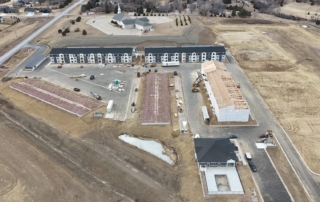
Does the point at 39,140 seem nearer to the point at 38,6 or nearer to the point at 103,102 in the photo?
the point at 103,102

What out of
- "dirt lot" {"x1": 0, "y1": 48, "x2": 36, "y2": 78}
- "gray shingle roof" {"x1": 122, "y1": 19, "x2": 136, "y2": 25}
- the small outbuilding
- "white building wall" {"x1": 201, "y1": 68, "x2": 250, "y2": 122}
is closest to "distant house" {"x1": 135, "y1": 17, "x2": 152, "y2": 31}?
"gray shingle roof" {"x1": 122, "y1": 19, "x2": 136, "y2": 25}

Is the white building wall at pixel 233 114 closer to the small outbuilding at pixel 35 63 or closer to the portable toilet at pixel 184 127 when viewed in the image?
the portable toilet at pixel 184 127

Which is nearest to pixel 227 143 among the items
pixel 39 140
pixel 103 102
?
pixel 103 102

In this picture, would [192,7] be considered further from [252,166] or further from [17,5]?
[252,166]

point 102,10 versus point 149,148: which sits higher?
point 102,10

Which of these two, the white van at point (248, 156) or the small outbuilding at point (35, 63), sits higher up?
the small outbuilding at point (35, 63)

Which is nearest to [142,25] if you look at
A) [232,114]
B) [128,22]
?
[128,22]

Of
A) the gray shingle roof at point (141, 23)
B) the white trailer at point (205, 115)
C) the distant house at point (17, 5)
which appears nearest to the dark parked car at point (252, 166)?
the white trailer at point (205, 115)
